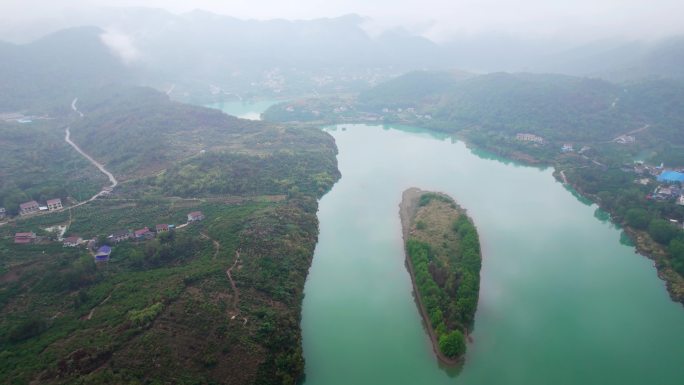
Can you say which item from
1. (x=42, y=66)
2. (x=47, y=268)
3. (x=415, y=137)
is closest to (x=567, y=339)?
(x=47, y=268)

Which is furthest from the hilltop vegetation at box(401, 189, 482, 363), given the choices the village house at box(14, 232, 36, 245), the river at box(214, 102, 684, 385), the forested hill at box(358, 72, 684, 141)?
the forested hill at box(358, 72, 684, 141)

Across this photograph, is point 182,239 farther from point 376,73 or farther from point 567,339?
point 376,73

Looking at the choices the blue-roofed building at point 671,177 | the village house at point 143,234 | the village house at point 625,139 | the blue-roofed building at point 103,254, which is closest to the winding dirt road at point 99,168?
the village house at point 143,234

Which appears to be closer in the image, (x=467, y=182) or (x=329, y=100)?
(x=467, y=182)

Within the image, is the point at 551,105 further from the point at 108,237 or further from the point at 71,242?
the point at 71,242

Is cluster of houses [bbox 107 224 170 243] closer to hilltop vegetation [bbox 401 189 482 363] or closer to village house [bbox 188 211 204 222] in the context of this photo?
village house [bbox 188 211 204 222]

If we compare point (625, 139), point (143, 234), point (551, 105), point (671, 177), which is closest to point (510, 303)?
point (143, 234)
